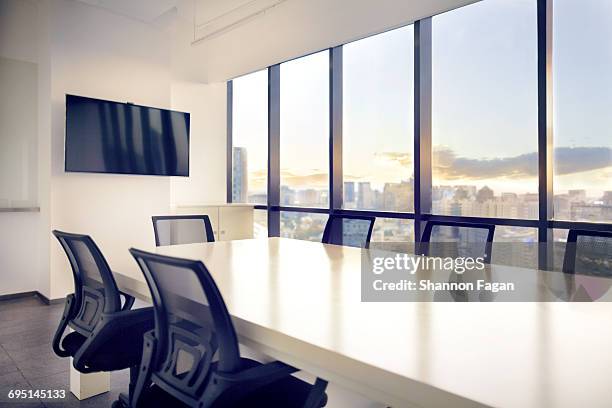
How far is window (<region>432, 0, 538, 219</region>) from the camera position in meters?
3.91

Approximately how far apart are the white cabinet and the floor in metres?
2.22

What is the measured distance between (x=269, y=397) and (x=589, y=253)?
185 cm

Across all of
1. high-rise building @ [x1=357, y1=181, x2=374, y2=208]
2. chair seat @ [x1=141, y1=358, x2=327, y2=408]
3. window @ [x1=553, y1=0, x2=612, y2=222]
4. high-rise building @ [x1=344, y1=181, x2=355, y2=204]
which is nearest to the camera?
chair seat @ [x1=141, y1=358, x2=327, y2=408]

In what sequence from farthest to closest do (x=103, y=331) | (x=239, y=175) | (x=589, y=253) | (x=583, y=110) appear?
1. (x=239, y=175)
2. (x=583, y=110)
3. (x=589, y=253)
4. (x=103, y=331)

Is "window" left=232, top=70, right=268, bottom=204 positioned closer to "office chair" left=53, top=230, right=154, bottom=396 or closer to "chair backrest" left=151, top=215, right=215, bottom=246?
"chair backrest" left=151, top=215, right=215, bottom=246

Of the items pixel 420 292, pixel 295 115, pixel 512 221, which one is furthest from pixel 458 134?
pixel 420 292

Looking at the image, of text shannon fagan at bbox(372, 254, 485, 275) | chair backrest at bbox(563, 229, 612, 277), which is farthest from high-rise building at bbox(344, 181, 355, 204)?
chair backrest at bbox(563, 229, 612, 277)

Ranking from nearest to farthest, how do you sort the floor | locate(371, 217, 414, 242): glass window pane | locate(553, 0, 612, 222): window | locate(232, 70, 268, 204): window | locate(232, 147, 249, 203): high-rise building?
the floor, locate(553, 0, 612, 222): window, locate(371, 217, 414, 242): glass window pane, locate(232, 70, 268, 204): window, locate(232, 147, 249, 203): high-rise building

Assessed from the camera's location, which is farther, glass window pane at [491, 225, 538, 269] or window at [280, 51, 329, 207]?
window at [280, 51, 329, 207]

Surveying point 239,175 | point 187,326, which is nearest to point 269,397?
point 187,326

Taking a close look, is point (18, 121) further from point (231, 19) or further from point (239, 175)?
point (239, 175)

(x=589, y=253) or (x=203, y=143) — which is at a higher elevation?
(x=203, y=143)

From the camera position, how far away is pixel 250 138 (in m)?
7.01

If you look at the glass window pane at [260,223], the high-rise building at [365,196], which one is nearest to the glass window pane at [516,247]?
the high-rise building at [365,196]
